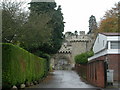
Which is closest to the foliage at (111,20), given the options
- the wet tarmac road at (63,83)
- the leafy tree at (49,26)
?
the leafy tree at (49,26)

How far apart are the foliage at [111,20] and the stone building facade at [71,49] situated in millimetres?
13691

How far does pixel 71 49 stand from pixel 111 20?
60.9 ft

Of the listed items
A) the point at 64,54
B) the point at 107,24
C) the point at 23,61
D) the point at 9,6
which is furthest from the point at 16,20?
the point at 64,54

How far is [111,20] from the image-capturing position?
166 ft

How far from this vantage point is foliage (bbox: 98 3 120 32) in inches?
1926

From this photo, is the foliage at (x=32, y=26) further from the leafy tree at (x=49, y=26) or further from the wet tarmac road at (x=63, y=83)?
the wet tarmac road at (x=63, y=83)

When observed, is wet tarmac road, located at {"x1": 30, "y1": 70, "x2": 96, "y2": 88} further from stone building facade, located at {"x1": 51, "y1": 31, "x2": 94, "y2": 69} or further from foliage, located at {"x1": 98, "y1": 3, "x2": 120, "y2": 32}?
stone building facade, located at {"x1": 51, "y1": 31, "x2": 94, "y2": 69}

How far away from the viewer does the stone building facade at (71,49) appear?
65.0m

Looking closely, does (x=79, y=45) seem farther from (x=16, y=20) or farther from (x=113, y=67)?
(x=16, y=20)

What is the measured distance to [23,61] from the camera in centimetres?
1667

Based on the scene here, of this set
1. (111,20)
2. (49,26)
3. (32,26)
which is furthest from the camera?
(111,20)

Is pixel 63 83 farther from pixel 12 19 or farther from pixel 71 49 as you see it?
pixel 71 49

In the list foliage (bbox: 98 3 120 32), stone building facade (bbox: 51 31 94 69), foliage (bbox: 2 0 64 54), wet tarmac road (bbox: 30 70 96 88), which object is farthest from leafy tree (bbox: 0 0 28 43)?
stone building facade (bbox: 51 31 94 69)

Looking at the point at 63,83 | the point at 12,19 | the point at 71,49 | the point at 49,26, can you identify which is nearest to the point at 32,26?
the point at 12,19
